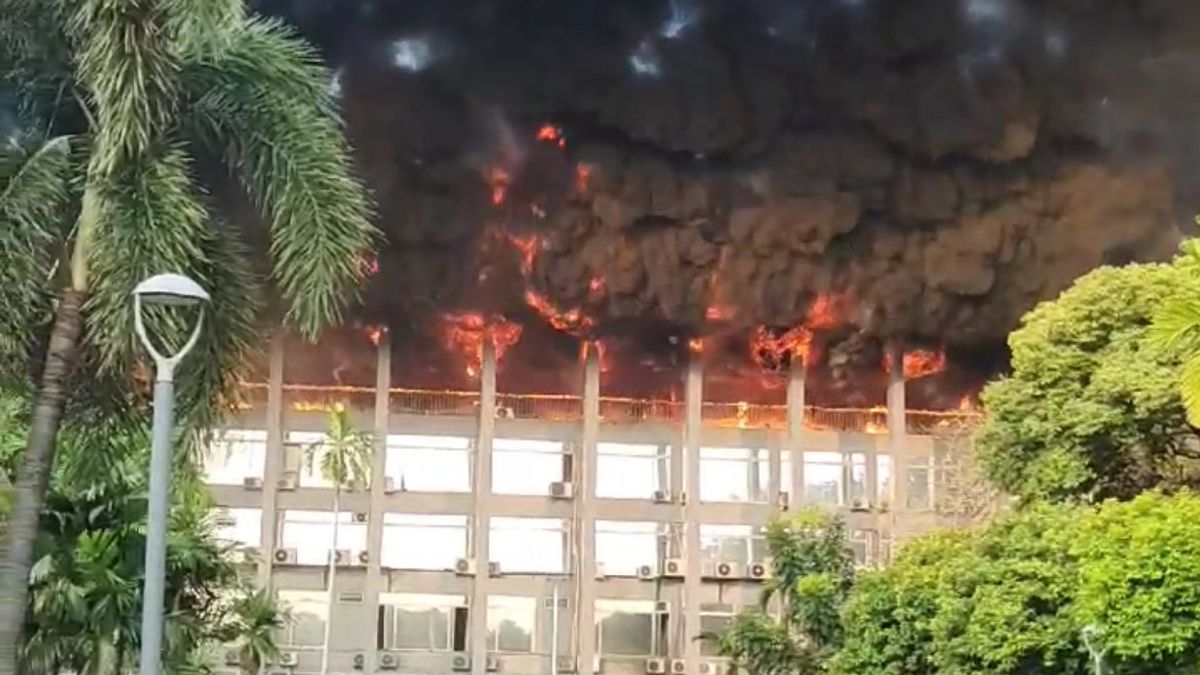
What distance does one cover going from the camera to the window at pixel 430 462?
43312 millimetres

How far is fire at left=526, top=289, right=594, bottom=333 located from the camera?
45844mm

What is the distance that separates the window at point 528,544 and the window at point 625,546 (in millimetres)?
1096

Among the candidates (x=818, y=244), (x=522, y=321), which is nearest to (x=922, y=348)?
(x=818, y=244)

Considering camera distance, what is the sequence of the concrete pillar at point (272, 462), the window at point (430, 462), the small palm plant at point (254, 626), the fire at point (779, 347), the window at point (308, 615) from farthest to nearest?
the fire at point (779, 347) < the window at point (430, 462) < the window at point (308, 615) < the concrete pillar at point (272, 462) < the small palm plant at point (254, 626)

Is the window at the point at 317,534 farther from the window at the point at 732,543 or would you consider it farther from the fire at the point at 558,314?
the window at the point at 732,543

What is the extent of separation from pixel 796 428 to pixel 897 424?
2.89 metres

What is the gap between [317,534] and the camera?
42719 millimetres

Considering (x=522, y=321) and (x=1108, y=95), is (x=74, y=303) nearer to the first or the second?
(x=522, y=321)

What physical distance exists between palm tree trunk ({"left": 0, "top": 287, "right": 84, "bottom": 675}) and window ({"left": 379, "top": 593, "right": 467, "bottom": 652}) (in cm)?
3255

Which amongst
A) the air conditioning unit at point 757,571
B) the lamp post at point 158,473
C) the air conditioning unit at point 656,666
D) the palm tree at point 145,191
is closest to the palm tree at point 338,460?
the air conditioning unit at point 656,666

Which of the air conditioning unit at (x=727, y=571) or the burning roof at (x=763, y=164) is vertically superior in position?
the burning roof at (x=763, y=164)

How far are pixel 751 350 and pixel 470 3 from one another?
1308 cm

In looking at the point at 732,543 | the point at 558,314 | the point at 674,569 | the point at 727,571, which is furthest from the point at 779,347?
the point at 674,569

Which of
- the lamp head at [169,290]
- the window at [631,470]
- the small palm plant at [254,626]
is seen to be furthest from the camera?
the window at [631,470]
